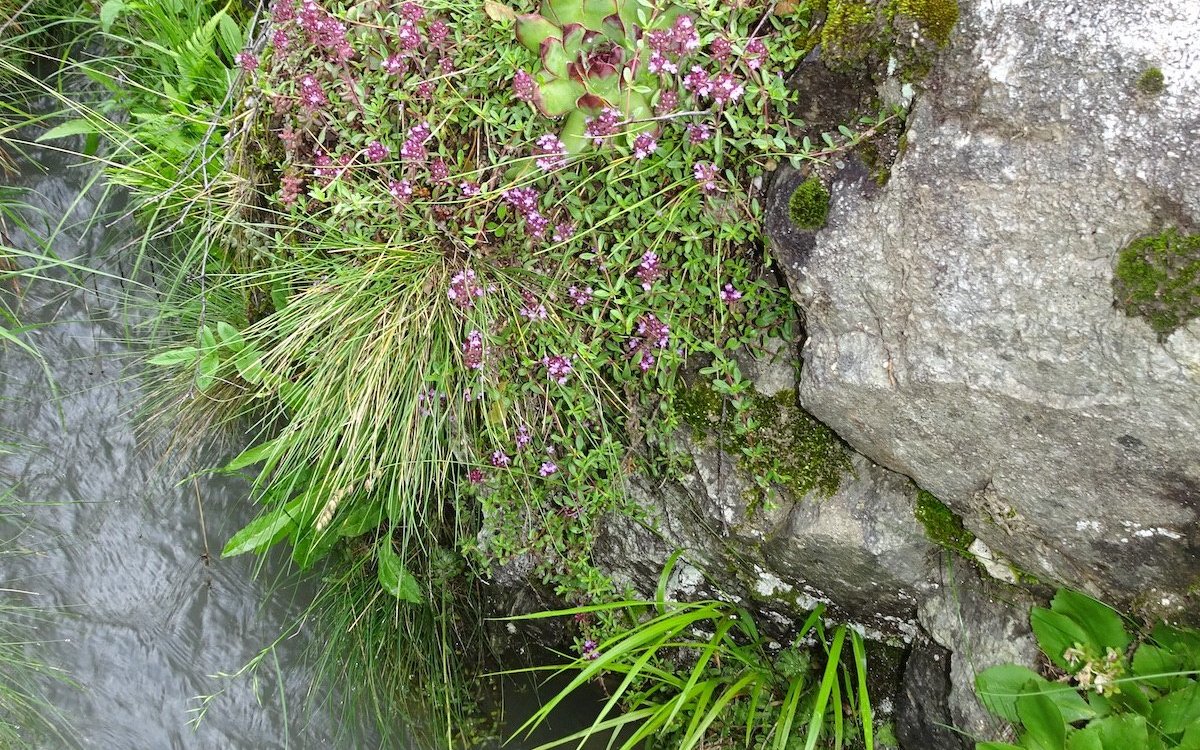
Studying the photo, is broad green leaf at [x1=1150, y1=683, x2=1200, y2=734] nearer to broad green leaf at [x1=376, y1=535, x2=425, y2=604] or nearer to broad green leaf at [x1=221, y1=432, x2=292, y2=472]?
broad green leaf at [x1=376, y1=535, x2=425, y2=604]

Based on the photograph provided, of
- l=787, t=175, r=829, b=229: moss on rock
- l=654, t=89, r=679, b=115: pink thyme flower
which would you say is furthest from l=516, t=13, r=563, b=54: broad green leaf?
l=787, t=175, r=829, b=229: moss on rock

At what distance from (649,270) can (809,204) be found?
48 cm

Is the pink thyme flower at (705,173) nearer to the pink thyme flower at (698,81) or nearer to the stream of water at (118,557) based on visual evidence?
the pink thyme flower at (698,81)

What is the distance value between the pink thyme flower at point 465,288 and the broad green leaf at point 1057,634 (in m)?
1.83

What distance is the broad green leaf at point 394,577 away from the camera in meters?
2.96

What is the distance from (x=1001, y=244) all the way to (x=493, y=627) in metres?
2.39

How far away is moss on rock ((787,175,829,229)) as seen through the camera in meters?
2.09

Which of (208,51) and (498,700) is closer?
(208,51)

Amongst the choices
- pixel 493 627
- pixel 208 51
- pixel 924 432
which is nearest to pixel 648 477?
pixel 924 432

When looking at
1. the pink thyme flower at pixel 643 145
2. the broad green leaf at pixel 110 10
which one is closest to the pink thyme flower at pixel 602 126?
the pink thyme flower at pixel 643 145

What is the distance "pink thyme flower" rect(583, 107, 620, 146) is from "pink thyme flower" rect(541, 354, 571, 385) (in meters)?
0.64

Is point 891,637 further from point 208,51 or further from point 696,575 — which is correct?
point 208,51

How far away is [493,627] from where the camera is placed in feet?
10.8

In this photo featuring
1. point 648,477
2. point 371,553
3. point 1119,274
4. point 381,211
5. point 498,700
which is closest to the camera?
point 1119,274
